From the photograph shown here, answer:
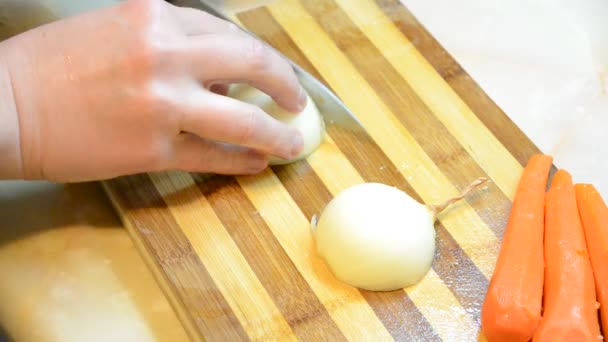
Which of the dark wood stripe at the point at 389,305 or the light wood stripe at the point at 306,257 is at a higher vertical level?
the dark wood stripe at the point at 389,305

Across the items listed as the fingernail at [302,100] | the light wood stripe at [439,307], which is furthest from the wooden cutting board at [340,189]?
the fingernail at [302,100]

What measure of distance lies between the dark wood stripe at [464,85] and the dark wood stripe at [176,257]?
60 cm

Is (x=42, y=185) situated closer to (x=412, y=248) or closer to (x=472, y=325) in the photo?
(x=412, y=248)

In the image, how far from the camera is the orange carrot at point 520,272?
1.00 metres

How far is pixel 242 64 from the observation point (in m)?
1.07

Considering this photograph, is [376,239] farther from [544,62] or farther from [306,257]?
[544,62]

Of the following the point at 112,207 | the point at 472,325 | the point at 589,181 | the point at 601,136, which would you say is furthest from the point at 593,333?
the point at 112,207

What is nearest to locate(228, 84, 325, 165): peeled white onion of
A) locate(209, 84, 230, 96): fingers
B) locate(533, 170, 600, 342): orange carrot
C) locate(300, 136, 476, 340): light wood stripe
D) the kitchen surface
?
locate(209, 84, 230, 96): fingers

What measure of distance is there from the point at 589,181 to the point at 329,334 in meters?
0.64

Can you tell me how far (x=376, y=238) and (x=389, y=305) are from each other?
115 millimetres

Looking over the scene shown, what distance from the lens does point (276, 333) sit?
1029 mm

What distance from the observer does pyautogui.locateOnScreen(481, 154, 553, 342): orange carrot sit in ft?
3.26

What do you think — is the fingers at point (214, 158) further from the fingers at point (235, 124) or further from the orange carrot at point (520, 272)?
the orange carrot at point (520, 272)

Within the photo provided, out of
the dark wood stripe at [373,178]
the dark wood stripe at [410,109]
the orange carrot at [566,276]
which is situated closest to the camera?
the orange carrot at [566,276]
